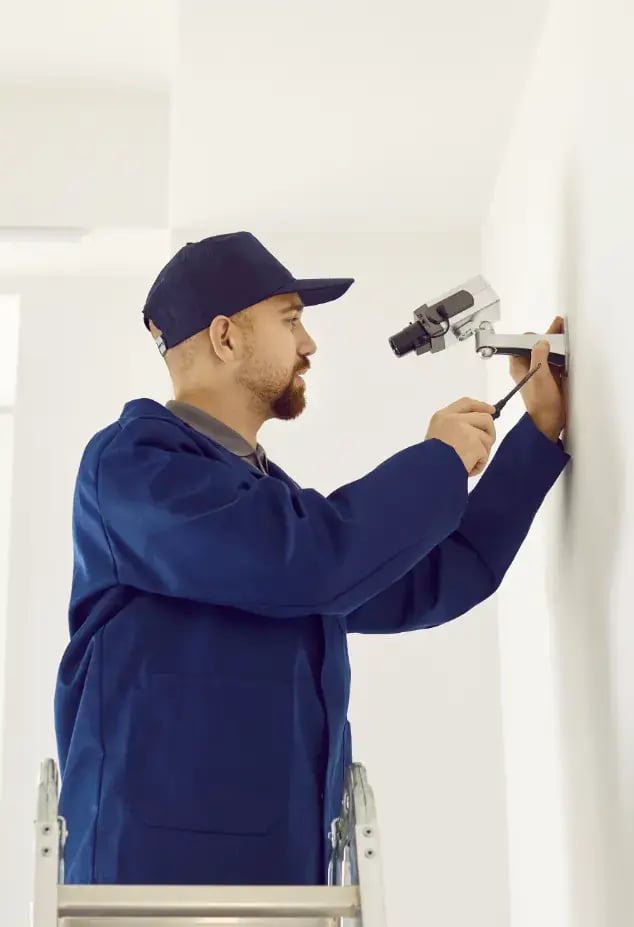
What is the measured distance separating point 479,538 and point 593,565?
0.82ft

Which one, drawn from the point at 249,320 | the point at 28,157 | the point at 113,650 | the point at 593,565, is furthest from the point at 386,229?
the point at 113,650

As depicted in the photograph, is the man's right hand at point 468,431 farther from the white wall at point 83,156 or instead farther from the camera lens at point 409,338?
the white wall at point 83,156

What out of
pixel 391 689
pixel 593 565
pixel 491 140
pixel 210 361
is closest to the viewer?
pixel 593 565

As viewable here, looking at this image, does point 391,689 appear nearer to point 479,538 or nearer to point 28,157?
point 479,538

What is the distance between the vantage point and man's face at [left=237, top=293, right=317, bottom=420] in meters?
1.87

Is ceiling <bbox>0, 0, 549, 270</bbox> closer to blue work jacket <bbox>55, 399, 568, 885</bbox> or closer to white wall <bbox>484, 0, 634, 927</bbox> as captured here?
white wall <bbox>484, 0, 634, 927</bbox>

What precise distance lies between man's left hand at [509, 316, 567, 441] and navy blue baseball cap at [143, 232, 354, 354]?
333mm

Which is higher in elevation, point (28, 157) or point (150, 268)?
point (28, 157)

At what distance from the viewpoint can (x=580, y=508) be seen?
1.80 meters

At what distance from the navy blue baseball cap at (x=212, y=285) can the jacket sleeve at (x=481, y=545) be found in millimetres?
374

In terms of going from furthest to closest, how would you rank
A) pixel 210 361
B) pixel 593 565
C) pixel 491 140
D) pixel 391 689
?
1. pixel 391 689
2. pixel 491 140
3. pixel 210 361
4. pixel 593 565

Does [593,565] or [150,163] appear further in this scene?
[150,163]

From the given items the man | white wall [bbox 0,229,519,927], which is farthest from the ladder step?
white wall [bbox 0,229,519,927]

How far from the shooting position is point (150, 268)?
125 inches
